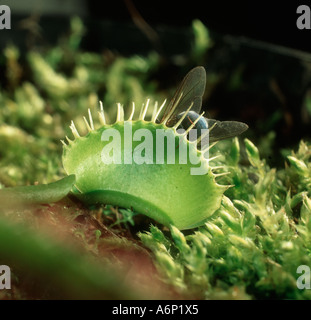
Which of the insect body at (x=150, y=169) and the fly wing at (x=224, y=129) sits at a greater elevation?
the fly wing at (x=224, y=129)

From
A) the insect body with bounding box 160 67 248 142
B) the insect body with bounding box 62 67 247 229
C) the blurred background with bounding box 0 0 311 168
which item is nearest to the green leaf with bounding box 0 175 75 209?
the insect body with bounding box 62 67 247 229

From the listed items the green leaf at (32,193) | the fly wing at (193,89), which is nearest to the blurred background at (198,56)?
the fly wing at (193,89)

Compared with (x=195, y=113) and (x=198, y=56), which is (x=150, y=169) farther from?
(x=198, y=56)

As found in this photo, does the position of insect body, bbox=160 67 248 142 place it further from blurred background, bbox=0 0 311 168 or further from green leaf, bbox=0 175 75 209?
blurred background, bbox=0 0 311 168

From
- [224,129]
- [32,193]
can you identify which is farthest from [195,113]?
[32,193]

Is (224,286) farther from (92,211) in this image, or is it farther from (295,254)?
(92,211)

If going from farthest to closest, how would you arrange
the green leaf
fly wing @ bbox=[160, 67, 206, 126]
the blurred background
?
the blurred background, fly wing @ bbox=[160, 67, 206, 126], the green leaf

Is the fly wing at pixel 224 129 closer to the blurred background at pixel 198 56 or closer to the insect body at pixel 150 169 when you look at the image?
the insect body at pixel 150 169

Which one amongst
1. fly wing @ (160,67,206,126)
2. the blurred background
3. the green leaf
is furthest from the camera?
the blurred background
